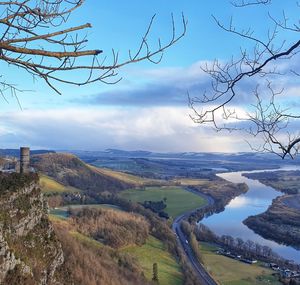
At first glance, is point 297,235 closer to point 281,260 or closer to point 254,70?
point 281,260

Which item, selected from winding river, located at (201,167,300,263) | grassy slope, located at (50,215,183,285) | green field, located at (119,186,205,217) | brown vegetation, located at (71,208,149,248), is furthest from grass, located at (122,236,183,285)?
green field, located at (119,186,205,217)

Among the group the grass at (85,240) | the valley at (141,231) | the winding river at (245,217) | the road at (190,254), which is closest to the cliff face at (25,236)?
the valley at (141,231)

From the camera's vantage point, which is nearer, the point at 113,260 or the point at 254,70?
the point at 254,70

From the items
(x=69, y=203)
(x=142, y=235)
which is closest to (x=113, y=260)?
(x=142, y=235)

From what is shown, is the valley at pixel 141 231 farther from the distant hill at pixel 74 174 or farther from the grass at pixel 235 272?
the distant hill at pixel 74 174

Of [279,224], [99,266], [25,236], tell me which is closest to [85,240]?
[99,266]

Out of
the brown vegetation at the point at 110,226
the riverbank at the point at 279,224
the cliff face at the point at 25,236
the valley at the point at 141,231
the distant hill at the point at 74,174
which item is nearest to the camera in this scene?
the cliff face at the point at 25,236

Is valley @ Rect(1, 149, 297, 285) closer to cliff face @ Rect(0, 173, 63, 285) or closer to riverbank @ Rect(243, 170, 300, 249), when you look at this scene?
cliff face @ Rect(0, 173, 63, 285)
